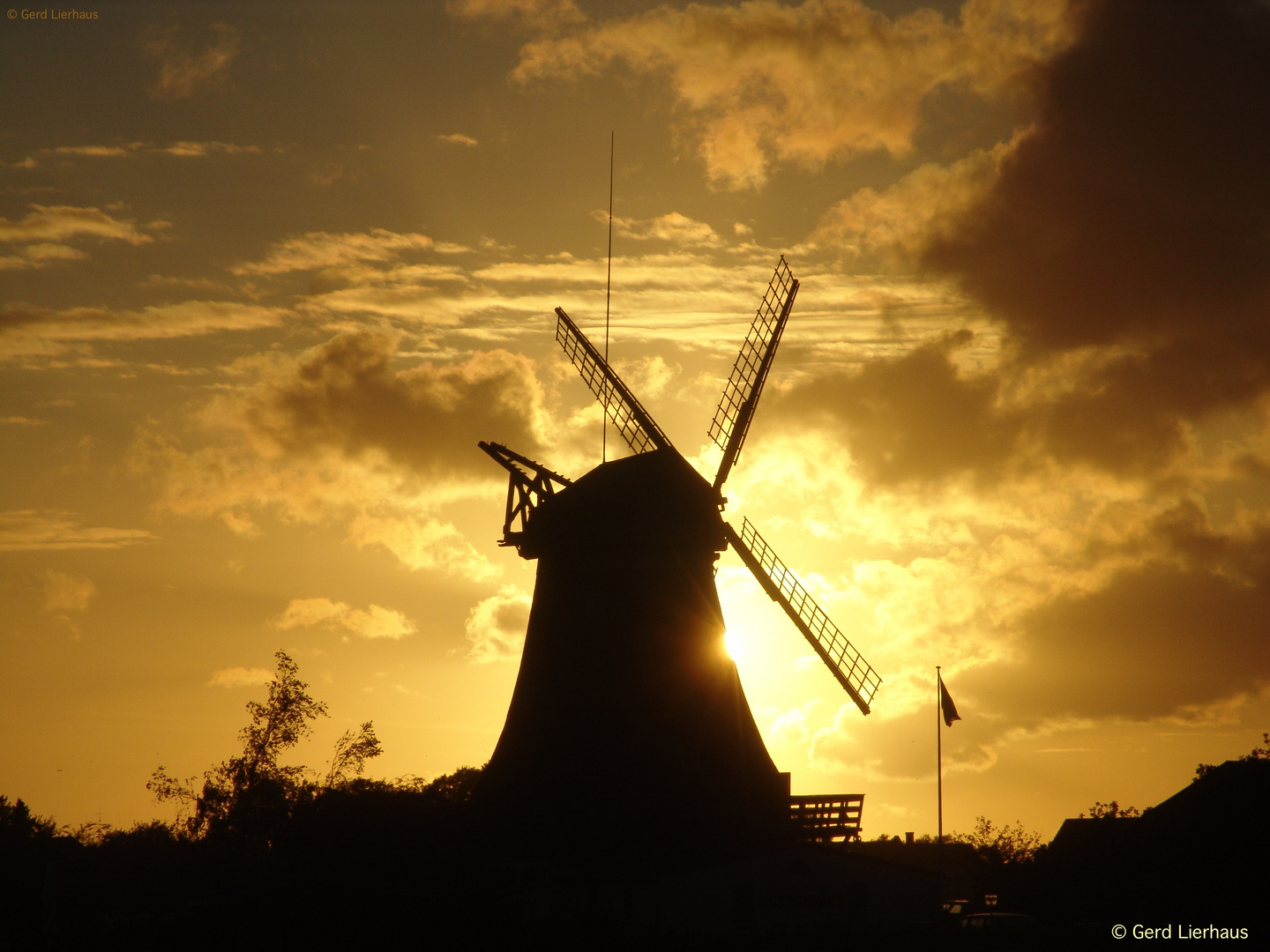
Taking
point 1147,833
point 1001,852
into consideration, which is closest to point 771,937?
point 1147,833

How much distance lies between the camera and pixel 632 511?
3300cm

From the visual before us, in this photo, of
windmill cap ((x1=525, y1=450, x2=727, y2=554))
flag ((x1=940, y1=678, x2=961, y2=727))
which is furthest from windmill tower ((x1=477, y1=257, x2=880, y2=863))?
flag ((x1=940, y1=678, x2=961, y2=727))

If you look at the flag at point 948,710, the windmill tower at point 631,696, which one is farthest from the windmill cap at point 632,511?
the flag at point 948,710

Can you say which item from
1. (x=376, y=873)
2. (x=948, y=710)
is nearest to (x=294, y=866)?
(x=376, y=873)

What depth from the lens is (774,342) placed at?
39062 millimetres

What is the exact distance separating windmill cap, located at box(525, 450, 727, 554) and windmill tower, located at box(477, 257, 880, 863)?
0.04m

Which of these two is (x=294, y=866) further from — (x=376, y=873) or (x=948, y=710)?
(x=948, y=710)

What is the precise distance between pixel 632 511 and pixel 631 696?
4.64 m

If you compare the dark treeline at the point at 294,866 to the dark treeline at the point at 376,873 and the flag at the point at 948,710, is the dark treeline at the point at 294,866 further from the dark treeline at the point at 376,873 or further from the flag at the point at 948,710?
the flag at the point at 948,710

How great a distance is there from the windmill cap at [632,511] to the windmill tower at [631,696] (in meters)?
0.04

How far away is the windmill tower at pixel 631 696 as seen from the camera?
32219 mm

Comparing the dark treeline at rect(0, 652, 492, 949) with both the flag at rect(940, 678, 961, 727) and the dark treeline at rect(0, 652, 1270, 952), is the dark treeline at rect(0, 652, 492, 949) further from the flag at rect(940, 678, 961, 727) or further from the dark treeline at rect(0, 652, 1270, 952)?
the flag at rect(940, 678, 961, 727)

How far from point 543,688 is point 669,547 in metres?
4.91

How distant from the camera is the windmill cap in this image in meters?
32.9
